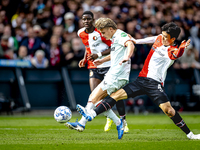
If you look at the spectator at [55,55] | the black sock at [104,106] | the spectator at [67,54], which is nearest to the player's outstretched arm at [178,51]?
the black sock at [104,106]

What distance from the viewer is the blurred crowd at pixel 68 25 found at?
1266 centimetres

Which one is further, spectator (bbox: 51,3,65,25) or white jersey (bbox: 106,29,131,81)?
spectator (bbox: 51,3,65,25)

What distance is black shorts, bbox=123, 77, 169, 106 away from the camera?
239 inches

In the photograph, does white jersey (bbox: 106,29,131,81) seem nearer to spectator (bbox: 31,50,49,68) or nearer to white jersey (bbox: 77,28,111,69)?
white jersey (bbox: 77,28,111,69)

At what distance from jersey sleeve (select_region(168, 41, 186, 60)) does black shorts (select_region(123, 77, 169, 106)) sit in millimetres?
556

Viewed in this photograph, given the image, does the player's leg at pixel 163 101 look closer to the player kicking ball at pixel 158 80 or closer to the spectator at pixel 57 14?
the player kicking ball at pixel 158 80

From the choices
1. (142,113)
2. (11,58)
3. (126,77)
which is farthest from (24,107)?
(126,77)

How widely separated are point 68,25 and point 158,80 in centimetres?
782

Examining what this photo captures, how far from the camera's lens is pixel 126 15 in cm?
1526

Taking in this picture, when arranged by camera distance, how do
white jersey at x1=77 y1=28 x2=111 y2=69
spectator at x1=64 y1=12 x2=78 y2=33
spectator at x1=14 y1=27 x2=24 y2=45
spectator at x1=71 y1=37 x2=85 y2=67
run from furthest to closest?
spectator at x1=64 y1=12 x2=78 y2=33
spectator at x1=14 y1=27 x2=24 y2=45
spectator at x1=71 y1=37 x2=85 y2=67
white jersey at x1=77 y1=28 x2=111 y2=69

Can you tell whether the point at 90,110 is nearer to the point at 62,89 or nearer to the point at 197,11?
the point at 62,89

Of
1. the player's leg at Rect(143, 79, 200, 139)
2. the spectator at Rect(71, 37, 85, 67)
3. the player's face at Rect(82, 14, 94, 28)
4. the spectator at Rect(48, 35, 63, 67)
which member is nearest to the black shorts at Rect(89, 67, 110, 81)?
the player's face at Rect(82, 14, 94, 28)

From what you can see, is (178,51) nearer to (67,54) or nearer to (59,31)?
(67,54)

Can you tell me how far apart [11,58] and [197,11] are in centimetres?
945
